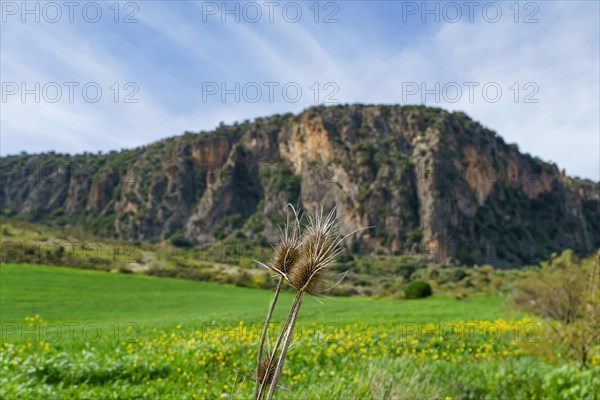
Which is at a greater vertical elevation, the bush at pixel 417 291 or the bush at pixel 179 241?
the bush at pixel 179 241

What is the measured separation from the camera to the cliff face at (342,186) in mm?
122375

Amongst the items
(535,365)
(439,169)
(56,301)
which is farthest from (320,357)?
(439,169)

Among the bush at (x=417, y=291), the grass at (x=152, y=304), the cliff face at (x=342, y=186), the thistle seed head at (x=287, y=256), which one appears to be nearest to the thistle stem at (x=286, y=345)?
the thistle seed head at (x=287, y=256)

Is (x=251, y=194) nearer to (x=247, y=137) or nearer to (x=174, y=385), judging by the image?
(x=247, y=137)

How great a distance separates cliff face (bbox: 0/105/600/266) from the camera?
122375mm

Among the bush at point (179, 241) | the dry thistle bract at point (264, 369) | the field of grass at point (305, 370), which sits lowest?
the field of grass at point (305, 370)

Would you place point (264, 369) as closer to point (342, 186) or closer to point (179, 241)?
point (342, 186)

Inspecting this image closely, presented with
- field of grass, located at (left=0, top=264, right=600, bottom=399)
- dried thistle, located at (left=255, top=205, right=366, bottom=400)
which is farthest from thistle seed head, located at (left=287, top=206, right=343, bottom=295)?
field of grass, located at (left=0, top=264, right=600, bottom=399)

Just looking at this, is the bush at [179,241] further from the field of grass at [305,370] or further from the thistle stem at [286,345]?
the thistle stem at [286,345]

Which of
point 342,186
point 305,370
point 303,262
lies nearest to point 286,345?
point 303,262

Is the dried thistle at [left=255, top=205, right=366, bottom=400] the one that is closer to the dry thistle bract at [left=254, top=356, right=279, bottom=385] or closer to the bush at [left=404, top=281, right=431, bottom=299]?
the dry thistle bract at [left=254, top=356, right=279, bottom=385]

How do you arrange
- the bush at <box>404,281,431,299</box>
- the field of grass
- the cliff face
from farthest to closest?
the cliff face, the bush at <box>404,281,431,299</box>, the field of grass

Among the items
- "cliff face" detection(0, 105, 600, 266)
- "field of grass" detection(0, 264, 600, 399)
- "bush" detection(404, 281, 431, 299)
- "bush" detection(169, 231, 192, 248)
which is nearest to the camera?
"field of grass" detection(0, 264, 600, 399)

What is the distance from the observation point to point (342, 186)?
414 ft
